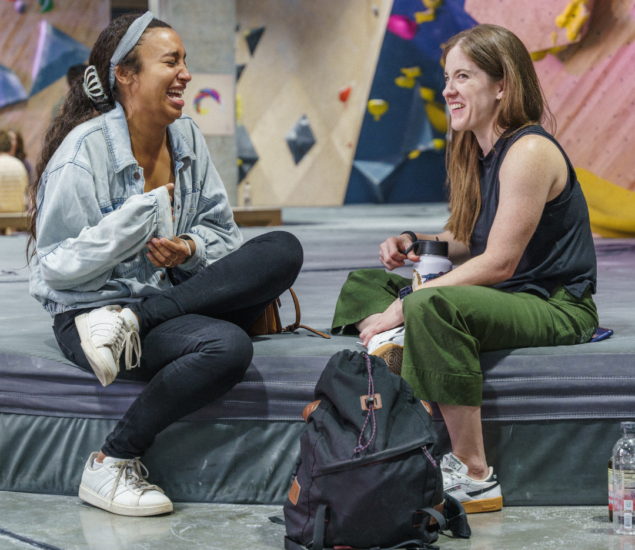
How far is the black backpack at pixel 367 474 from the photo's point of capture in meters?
1.52

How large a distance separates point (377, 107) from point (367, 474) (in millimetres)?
13719

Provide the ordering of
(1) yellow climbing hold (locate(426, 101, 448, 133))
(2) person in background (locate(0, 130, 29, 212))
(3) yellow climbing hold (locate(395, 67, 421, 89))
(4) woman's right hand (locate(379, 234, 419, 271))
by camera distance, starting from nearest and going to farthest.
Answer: (4) woman's right hand (locate(379, 234, 419, 271))
(2) person in background (locate(0, 130, 29, 212))
(3) yellow climbing hold (locate(395, 67, 421, 89))
(1) yellow climbing hold (locate(426, 101, 448, 133))

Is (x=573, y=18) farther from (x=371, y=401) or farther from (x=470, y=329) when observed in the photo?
(x=371, y=401)

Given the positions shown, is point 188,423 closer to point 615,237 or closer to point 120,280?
point 120,280

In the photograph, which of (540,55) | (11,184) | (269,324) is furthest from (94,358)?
(11,184)

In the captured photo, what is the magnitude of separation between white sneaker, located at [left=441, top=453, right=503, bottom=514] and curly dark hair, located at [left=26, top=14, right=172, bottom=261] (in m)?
1.15

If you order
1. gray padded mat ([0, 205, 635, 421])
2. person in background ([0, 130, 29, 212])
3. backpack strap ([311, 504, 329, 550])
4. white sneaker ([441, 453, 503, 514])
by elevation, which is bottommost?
person in background ([0, 130, 29, 212])

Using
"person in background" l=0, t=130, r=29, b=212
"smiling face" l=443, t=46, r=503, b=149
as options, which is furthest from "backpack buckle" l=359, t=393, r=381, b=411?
"person in background" l=0, t=130, r=29, b=212

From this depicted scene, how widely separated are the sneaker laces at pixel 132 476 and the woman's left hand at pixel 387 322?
60cm

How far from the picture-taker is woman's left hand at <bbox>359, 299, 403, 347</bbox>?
1.90 meters

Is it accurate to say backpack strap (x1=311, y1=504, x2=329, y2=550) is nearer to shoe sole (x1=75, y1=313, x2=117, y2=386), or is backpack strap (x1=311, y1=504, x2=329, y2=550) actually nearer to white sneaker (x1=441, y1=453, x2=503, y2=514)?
white sneaker (x1=441, y1=453, x2=503, y2=514)

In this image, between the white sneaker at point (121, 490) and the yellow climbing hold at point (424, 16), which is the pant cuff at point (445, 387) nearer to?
the white sneaker at point (121, 490)

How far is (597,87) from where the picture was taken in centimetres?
649

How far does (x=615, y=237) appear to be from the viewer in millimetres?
6430
